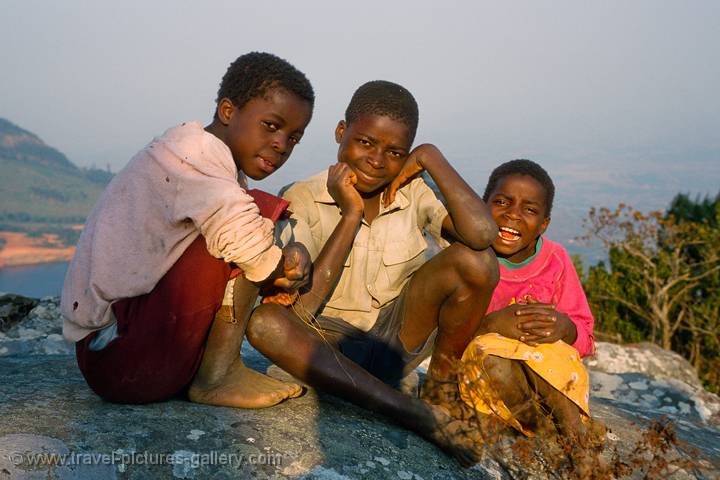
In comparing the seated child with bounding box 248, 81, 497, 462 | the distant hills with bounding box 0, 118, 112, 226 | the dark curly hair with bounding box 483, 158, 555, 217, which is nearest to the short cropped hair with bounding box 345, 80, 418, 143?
the seated child with bounding box 248, 81, 497, 462

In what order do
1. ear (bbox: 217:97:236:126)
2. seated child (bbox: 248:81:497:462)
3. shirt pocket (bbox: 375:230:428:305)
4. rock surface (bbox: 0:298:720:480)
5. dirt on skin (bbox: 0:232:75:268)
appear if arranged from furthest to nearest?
dirt on skin (bbox: 0:232:75:268)
shirt pocket (bbox: 375:230:428:305)
ear (bbox: 217:97:236:126)
seated child (bbox: 248:81:497:462)
rock surface (bbox: 0:298:720:480)

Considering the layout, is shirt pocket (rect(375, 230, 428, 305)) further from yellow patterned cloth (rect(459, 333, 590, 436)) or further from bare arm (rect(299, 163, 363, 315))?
yellow patterned cloth (rect(459, 333, 590, 436))

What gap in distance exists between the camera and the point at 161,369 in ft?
6.88

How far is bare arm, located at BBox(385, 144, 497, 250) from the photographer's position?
2.57 meters

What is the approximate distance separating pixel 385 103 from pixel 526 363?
1352mm

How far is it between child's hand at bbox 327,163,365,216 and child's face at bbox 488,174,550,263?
0.73m

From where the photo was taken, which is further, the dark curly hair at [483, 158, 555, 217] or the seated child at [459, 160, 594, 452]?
the dark curly hair at [483, 158, 555, 217]

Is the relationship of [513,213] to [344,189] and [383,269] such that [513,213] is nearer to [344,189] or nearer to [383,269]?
[383,269]

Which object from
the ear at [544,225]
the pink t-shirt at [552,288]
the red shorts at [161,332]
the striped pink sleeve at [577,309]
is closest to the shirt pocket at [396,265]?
the pink t-shirt at [552,288]

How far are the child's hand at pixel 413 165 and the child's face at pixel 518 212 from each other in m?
0.41

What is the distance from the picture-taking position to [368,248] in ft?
9.56

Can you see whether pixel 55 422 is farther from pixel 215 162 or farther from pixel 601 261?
pixel 601 261

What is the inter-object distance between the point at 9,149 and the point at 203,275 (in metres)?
59.6

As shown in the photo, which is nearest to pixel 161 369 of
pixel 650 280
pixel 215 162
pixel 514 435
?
pixel 215 162
